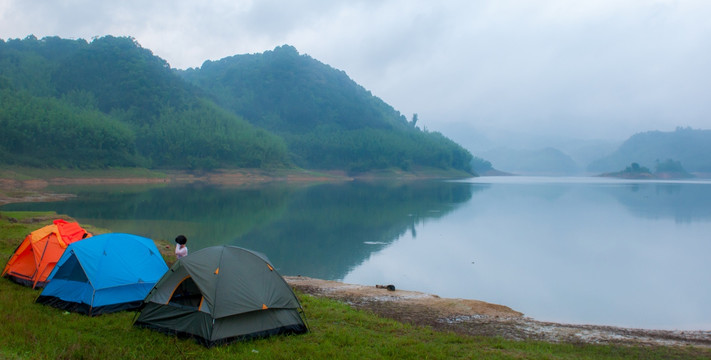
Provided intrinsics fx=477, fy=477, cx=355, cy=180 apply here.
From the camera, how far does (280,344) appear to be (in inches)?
284

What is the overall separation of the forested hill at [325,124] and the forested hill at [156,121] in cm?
40

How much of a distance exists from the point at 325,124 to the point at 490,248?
147066 millimetres

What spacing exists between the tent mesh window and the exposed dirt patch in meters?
4.17

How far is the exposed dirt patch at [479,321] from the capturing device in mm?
9180

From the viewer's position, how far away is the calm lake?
15.4 m

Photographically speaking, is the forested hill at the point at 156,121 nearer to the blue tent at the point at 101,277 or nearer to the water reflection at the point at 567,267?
the water reflection at the point at 567,267

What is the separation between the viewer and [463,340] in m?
8.02

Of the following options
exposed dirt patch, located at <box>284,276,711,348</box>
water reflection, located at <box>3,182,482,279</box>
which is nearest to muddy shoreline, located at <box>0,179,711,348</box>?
exposed dirt patch, located at <box>284,276,711,348</box>

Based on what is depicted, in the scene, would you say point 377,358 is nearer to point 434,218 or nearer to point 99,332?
point 99,332

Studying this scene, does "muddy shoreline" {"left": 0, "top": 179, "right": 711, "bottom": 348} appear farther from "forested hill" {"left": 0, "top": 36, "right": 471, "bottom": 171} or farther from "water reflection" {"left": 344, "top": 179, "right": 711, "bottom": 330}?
"forested hill" {"left": 0, "top": 36, "right": 471, "bottom": 171}

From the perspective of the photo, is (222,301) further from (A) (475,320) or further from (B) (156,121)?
(B) (156,121)

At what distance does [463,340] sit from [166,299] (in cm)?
499

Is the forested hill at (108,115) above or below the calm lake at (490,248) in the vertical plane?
above

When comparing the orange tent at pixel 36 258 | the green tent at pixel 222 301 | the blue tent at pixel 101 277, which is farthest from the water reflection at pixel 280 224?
the green tent at pixel 222 301
